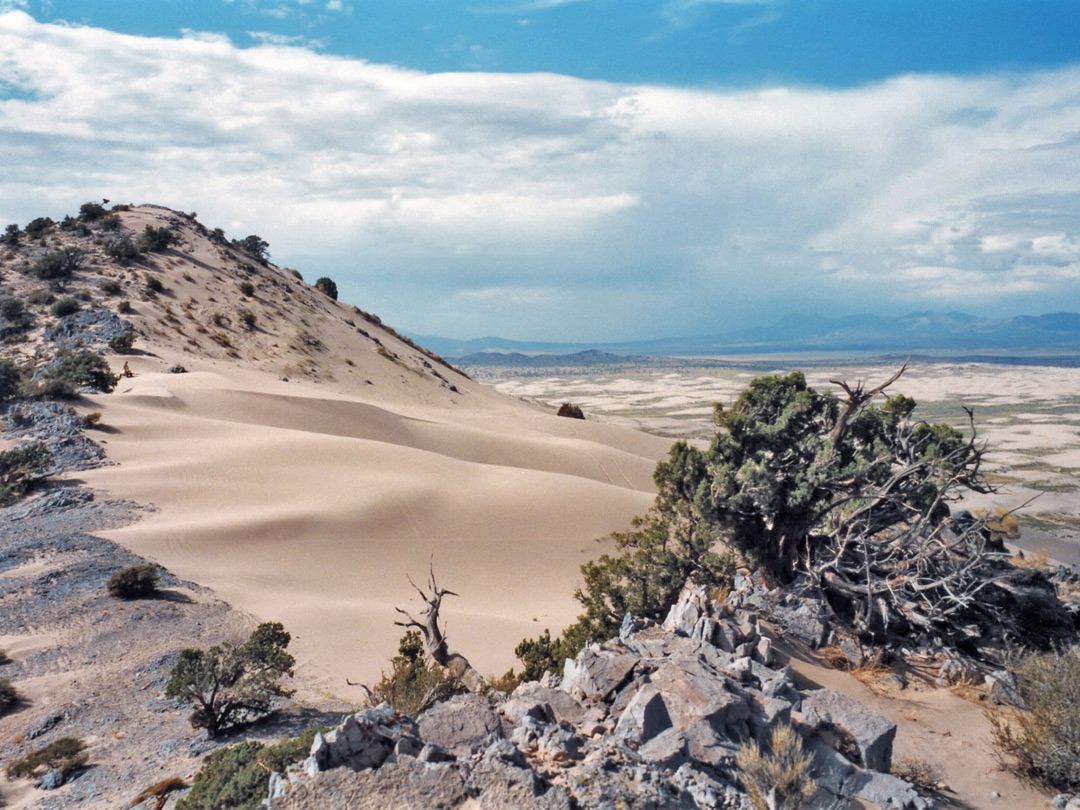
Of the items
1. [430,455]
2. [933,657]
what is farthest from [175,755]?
[430,455]

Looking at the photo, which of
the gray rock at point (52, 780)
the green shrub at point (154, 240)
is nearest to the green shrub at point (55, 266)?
the green shrub at point (154, 240)

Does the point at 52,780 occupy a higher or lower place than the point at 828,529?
lower

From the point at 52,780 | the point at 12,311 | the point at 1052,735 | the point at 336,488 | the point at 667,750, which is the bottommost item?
the point at 52,780

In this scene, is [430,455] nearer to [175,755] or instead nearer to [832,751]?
[175,755]

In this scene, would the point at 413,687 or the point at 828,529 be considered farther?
the point at 828,529

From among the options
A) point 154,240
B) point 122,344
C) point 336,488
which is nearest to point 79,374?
point 122,344

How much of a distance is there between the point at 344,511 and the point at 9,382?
1531 cm

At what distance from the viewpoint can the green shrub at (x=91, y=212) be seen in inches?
2077

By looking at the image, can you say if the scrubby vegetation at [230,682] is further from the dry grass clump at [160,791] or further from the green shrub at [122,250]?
the green shrub at [122,250]

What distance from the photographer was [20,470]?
21062 millimetres

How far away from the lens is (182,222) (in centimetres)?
5891

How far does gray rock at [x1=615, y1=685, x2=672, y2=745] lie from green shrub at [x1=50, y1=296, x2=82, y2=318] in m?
40.1

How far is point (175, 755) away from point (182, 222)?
2326 inches

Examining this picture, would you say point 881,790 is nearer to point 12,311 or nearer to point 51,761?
point 51,761
